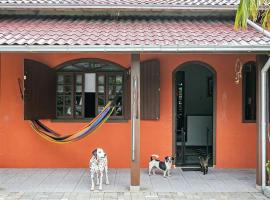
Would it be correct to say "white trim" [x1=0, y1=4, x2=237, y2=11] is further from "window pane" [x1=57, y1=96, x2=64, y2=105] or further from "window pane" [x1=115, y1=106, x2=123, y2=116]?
"window pane" [x1=115, y1=106, x2=123, y2=116]

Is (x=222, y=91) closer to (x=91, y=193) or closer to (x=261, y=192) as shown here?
(x=261, y=192)

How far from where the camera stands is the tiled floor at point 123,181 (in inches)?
292

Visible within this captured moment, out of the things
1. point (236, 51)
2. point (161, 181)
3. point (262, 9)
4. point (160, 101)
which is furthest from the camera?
point (160, 101)

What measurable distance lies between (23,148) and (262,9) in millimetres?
6417

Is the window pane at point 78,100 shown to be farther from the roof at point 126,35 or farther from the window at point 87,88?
the roof at point 126,35

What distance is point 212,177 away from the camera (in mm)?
8414

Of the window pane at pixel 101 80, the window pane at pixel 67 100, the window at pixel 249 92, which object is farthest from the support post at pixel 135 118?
the window at pixel 249 92

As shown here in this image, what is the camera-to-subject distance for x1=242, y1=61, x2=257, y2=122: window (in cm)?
931

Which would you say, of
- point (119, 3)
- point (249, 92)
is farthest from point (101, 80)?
point (249, 92)

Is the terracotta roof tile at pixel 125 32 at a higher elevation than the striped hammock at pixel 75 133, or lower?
higher

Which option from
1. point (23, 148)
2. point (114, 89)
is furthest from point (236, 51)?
point (23, 148)

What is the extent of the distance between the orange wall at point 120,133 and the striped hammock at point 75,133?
65cm

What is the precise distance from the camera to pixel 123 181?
8008 mm

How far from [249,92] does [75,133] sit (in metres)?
4.31
